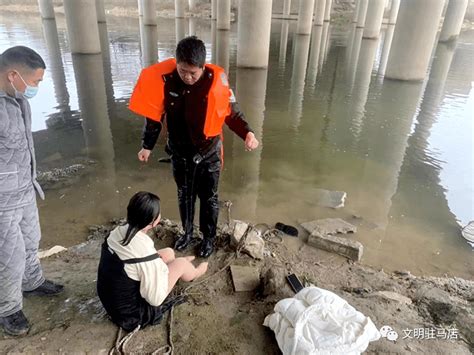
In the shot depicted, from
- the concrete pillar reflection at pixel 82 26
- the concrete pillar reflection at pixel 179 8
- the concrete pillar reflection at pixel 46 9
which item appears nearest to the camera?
the concrete pillar reflection at pixel 82 26

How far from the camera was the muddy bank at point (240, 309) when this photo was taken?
8.30 ft

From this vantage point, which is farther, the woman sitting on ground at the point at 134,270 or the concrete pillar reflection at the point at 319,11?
the concrete pillar reflection at the point at 319,11

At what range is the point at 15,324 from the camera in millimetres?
2520

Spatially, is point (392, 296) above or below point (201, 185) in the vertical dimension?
below

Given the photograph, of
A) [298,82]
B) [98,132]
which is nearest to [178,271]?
[98,132]

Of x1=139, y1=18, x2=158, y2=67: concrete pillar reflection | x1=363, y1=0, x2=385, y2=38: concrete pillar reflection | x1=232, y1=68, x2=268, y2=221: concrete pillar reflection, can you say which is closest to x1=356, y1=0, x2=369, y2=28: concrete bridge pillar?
x1=363, y1=0, x2=385, y2=38: concrete pillar reflection

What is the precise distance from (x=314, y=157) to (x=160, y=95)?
4.45 m

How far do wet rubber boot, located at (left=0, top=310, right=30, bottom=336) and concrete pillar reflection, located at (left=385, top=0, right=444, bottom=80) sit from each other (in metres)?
13.9

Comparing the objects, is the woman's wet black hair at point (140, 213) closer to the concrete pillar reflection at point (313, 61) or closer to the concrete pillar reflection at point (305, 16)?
the concrete pillar reflection at point (313, 61)

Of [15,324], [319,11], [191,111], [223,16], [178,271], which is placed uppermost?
[319,11]

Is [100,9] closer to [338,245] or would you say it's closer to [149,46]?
[149,46]

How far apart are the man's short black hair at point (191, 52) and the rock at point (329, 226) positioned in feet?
8.92

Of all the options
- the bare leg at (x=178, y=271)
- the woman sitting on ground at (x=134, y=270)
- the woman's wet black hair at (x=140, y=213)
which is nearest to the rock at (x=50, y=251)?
the woman sitting on ground at (x=134, y=270)

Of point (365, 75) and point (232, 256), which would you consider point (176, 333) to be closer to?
point (232, 256)
